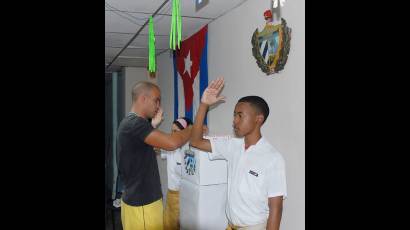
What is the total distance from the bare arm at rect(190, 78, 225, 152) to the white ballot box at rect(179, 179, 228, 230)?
59 cm

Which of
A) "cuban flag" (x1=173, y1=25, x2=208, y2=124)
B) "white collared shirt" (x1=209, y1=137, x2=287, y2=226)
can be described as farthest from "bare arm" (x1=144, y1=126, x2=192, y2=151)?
"cuban flag" (x1=173, y1=25, x2=208, y2=124)

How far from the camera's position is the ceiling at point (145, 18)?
2959mm

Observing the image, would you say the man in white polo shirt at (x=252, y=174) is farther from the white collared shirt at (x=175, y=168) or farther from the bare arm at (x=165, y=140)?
the white collared shirt at (x=175, y=168)

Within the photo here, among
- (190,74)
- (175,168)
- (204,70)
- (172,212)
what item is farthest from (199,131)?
(190,74)

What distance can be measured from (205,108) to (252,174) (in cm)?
51

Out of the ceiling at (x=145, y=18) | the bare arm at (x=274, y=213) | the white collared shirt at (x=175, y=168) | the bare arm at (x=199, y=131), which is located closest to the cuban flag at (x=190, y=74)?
Answer: the ceiling at (x=145, y=18)

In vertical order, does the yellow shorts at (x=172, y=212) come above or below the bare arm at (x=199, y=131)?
below

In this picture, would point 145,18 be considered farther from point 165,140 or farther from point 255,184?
point 255,184

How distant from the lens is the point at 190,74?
4215 mm

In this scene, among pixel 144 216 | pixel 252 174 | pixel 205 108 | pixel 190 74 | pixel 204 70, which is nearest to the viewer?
pixel 252 174

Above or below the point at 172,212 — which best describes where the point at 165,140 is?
above

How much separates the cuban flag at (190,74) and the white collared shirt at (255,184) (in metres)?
1.61

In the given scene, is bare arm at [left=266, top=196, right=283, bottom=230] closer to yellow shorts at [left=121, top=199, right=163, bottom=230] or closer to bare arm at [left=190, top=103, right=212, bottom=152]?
bare arm at [left=190, top=103, right=212, bottom=152]

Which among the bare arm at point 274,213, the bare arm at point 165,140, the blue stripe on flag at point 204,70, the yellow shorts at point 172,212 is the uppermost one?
the blue stripe on flag at point 204,70
